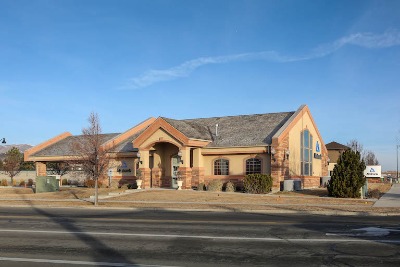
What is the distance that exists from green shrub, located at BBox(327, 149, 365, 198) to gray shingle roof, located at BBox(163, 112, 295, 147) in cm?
654

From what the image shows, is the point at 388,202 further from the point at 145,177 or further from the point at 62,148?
the point at 62,148

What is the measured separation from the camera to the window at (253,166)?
33.6 meters

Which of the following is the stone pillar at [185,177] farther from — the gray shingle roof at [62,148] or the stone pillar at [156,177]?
the gray shingle roof at [62,148]

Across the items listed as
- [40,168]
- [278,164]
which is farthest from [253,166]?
[40,168]

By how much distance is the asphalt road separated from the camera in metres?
9.07

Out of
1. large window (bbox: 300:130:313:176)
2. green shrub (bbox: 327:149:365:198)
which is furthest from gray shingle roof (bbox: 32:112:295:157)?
green shrub (bbox: 327:149:365:198)

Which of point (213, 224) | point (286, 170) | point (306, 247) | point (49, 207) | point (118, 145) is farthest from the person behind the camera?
point (118, 145)

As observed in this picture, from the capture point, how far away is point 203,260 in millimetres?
9164

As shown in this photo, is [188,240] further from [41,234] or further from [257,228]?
[41,234]

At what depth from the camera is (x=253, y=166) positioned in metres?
33.8

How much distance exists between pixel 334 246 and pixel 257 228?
390 centimetres

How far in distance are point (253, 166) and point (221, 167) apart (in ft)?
8.71

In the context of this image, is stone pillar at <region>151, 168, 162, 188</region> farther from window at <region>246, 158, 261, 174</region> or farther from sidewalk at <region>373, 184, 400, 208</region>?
sidewalk at <region>373, 184, 400, 208</region>

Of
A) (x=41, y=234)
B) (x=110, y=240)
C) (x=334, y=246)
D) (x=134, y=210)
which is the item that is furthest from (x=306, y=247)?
(x=134, y=210)
